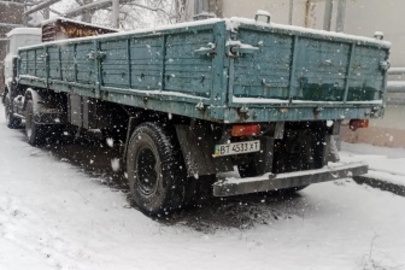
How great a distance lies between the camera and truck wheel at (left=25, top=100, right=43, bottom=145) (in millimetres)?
8570

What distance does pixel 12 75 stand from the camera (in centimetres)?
1120

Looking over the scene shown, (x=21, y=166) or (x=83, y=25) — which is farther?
(x=83, y=25)

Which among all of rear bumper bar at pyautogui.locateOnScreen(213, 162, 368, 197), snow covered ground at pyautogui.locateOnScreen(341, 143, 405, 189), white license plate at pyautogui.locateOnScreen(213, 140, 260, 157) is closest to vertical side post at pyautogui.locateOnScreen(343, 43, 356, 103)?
rear bumper bar at pyautogui.locateOnScreen(213, 162, 368, 197)

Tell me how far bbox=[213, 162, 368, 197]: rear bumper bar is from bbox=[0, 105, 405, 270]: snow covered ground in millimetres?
539

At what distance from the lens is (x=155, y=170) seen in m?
4.95

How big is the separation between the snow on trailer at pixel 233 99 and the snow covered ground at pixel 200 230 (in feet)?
1.57

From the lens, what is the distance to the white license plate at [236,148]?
13.6 feet

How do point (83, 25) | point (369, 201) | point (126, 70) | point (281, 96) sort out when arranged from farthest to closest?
point (83, 25), point (369, 201), point (126, 70), point (281, 96)

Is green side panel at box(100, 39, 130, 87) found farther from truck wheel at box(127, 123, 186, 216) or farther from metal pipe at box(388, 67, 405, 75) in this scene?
metal pipe at box(388, 67, 405, 75)

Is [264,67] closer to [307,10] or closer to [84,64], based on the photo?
[84,64]

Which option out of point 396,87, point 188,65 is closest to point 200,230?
point 188,65

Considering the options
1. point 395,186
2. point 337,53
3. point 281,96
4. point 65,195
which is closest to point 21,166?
point 65,195

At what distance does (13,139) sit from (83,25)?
335 cm

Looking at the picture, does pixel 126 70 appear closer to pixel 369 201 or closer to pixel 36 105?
pixel 369 201
